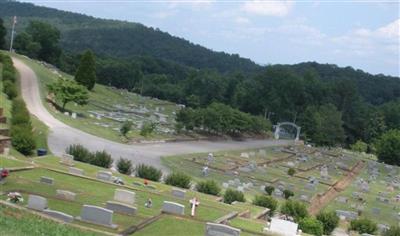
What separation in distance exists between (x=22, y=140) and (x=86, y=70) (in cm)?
4357

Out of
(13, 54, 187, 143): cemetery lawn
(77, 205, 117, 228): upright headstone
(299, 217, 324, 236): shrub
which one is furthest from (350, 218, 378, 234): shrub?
(13, 54, 187, 143): cemetery lawn

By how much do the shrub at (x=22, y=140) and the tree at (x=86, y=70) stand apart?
4169 cm

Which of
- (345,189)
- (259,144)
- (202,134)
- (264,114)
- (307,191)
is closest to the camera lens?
(307,191)

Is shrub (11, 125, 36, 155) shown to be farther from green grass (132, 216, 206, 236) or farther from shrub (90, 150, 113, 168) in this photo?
green grass (132, 216, 206, 236)

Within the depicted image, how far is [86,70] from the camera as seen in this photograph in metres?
71.5

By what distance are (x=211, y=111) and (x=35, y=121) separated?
2768 centimetres

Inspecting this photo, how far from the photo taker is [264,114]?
103 m

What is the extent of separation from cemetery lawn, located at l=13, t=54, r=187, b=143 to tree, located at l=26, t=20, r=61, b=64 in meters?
16.6

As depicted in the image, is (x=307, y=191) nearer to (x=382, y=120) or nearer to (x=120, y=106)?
(x=120, y=106)

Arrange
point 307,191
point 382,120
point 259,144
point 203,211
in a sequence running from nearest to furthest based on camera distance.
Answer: point 203,211 < point 307,191 < point 259,144 < point 382,120

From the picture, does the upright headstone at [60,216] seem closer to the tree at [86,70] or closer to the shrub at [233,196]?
the shrub at [233,196]

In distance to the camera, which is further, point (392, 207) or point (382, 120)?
point (382, 120)

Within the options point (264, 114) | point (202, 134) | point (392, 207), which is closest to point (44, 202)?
point (392, 207)

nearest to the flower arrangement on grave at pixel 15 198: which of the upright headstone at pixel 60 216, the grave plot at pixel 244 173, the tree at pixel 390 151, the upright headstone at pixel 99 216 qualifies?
the upright headstone at pixel 60 216
